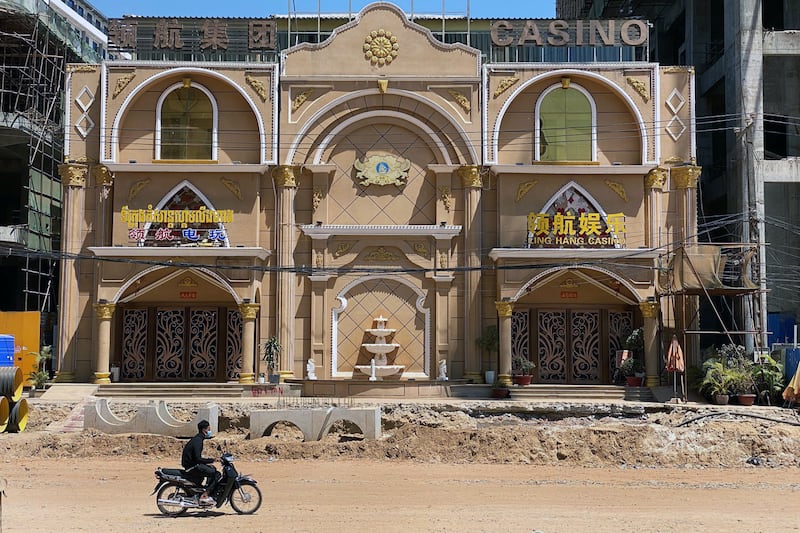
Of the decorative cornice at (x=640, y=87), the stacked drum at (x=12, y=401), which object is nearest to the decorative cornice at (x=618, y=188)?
the decorative cornice at (x=640, y=87)

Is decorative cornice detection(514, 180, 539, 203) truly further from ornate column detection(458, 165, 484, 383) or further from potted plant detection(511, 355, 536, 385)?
potted plant detection(511, 355, 536, 385)

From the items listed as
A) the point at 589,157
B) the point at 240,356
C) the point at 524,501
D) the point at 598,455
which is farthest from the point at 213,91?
the point at 524,501

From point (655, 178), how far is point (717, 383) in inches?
306

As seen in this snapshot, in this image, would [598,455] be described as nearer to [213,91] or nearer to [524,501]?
[524,501]

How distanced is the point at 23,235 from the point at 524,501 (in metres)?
27.8

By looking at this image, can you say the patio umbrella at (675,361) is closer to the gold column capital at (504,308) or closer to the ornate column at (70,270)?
the gold column capital at (504,308)

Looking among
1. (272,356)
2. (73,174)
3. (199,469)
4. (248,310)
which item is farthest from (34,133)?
(199,469)

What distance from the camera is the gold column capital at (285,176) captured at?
33.3 m

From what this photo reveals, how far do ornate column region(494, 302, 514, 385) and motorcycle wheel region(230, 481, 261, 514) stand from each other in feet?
55.0

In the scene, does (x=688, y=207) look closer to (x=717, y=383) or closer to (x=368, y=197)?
(x=717, y=383)

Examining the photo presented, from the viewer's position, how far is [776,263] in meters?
37.1

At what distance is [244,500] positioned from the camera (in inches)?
626

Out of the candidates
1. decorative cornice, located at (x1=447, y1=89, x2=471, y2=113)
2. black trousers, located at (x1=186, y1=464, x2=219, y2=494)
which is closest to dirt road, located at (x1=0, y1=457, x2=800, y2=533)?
black trousers, located at (x1=186, y1=464, x2=219, y2=494)

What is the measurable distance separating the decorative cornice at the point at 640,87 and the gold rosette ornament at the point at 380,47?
818 cm
